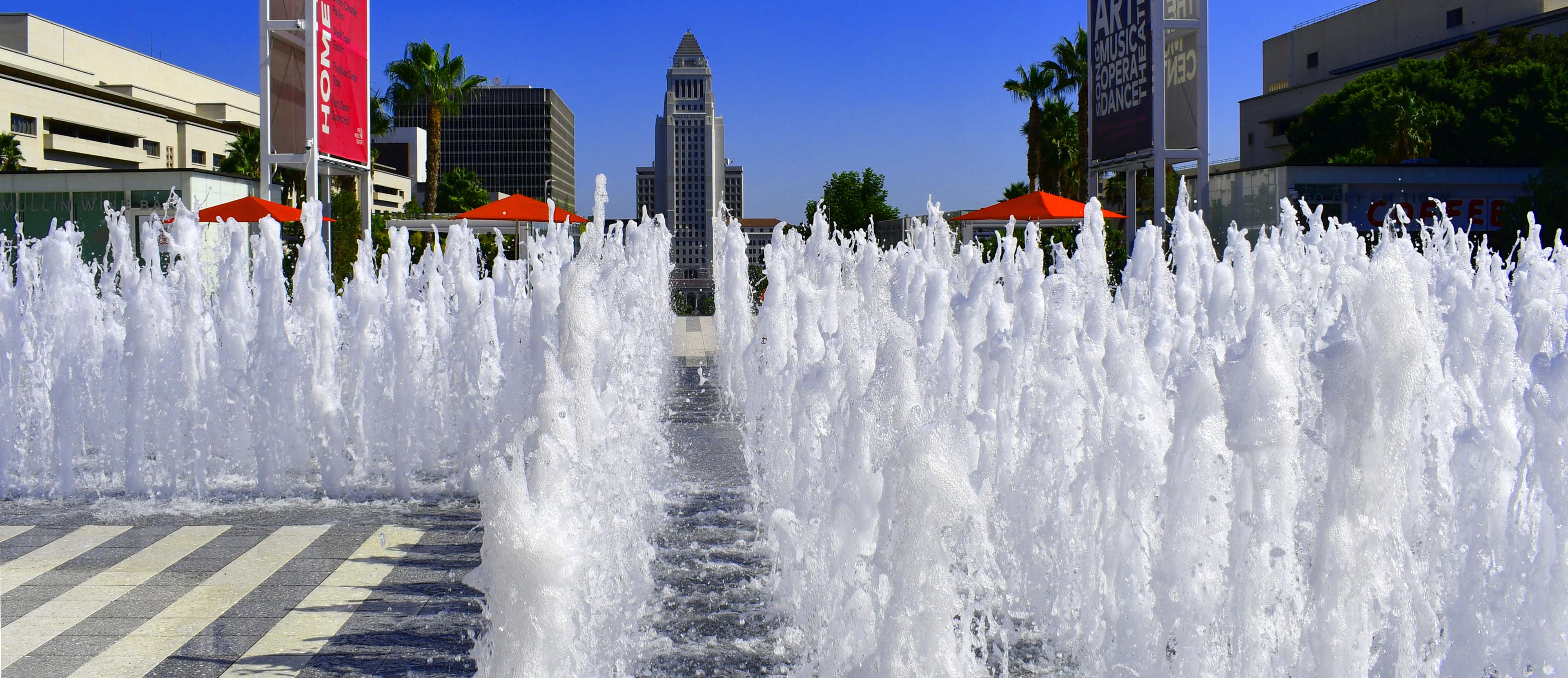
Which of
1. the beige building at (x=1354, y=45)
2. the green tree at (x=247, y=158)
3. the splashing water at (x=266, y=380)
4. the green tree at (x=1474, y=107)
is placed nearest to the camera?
the splashing water at (x=266, y=380)

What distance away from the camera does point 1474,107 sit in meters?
34.7

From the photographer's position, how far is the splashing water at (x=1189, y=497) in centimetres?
294

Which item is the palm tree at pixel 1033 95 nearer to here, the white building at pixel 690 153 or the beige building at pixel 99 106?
the beige building at pixel 99 106

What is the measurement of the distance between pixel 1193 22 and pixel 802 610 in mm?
14967

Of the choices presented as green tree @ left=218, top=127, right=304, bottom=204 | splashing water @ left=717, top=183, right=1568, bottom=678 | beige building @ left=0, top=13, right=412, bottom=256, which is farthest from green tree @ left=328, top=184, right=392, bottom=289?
splashing water @ left=717, top=183, right=1568, bottom=678

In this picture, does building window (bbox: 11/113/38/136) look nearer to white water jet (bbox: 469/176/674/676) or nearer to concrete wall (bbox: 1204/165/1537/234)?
concrete wall (bbox: 1204/165/1537/234)

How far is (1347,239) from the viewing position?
10570mm

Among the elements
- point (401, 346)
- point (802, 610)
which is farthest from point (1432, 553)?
point (401, 346)

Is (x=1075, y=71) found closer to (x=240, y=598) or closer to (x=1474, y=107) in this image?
(x=1474, y=107)

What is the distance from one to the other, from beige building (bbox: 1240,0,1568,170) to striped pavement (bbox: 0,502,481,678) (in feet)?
144

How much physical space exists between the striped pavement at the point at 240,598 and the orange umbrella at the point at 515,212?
10.6 m

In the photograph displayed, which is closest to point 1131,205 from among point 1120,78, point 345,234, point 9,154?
point 1120,78

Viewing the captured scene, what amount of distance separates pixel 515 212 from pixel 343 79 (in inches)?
127

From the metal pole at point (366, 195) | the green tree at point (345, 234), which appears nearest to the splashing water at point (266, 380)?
the metal pole at point (366, 195)
